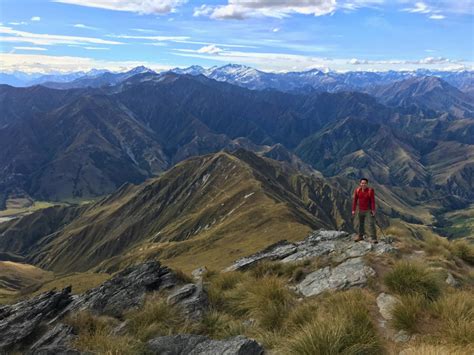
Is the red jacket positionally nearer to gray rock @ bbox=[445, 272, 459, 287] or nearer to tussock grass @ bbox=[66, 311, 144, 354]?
gray rock @ bbox=[445, 272, 459, 287]

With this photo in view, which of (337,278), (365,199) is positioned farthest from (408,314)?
(365,199)

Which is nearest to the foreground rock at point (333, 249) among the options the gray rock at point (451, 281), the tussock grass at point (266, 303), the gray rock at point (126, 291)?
the gray rock at point (451, 281)

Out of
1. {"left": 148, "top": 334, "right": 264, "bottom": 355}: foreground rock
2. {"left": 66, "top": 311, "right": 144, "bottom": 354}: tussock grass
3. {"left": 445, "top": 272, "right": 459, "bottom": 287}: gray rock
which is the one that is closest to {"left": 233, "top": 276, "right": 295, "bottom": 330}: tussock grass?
{"left": 148, "top": 334, "right": 264, "bottom": 355}: foreground rock

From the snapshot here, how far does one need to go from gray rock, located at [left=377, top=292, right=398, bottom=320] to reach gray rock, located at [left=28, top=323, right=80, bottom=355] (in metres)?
10.6

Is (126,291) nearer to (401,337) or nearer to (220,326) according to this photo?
(220,326)

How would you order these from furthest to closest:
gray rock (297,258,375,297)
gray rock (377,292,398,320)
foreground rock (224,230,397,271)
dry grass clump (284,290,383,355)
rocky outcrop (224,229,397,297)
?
foreground rock (224,230,397,271) < rocky outcrop (224,229,397,297) < gray rock (297,258,375,297) < gray rock (377,292,398,320) < dry grass clump (284,290,383,355)

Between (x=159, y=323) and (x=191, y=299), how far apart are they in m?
3.75

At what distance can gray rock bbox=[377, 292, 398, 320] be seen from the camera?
14860 mm

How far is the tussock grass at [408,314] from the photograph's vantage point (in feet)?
44.3

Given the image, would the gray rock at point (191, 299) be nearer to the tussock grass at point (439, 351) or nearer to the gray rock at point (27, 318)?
the gray rock at point (27, 318)

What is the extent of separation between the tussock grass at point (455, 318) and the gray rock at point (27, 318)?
1703 cm

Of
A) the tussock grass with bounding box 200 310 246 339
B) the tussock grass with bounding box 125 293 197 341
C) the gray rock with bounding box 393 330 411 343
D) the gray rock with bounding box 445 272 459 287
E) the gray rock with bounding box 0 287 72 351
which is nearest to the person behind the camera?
the gray rock with bounding box 393 330 411 343

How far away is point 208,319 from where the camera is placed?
16.0m

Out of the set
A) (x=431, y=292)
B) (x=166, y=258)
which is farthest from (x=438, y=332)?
(x=166, y=258)
